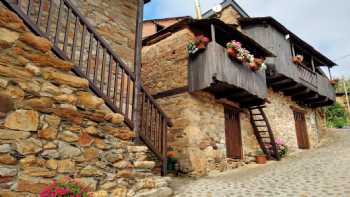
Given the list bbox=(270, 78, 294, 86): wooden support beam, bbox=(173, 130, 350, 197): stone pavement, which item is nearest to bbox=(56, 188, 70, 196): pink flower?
bbox=(173, 130, 350, 197): stone pavement

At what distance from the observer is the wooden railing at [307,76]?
13.0 m

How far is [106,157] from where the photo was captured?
387cm

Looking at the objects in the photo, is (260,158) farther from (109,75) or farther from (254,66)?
(109,75)

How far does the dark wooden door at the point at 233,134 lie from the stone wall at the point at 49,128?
17.9ft

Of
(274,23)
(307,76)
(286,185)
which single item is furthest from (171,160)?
(307,76)

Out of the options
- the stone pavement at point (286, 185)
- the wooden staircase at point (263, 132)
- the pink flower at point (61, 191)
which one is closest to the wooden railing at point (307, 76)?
the wooden staircase at point (263, 132)

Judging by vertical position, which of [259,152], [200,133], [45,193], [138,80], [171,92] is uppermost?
[171,92]

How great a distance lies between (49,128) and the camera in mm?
3305

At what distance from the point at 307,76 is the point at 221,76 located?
755 centimetres

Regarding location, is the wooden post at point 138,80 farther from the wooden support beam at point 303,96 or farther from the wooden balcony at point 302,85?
the wooden support beam at point 303,96

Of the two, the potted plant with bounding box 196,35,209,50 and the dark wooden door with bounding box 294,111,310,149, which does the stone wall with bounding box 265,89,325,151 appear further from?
the potted plant with bounding box 196,35,209,50

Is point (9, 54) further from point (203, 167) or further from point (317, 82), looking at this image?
point (317, 82)

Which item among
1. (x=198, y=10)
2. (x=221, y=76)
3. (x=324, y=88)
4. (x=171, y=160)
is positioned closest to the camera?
(x=171, y=160)

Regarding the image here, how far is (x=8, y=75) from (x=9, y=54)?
0.27 meters
